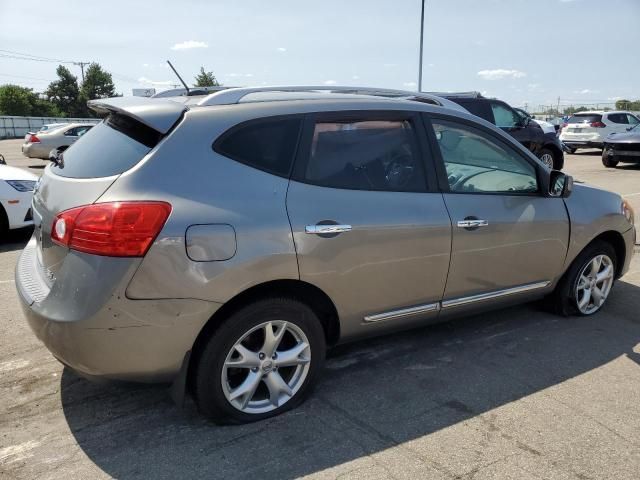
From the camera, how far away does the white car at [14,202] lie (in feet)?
22.3

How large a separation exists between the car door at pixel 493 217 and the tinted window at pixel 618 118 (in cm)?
2013

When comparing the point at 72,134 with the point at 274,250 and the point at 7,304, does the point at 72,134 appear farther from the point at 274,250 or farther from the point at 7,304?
the point at 274,250

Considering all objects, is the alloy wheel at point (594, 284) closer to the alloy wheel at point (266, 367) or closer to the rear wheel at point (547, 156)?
the alloy wheel at point (266, 367)

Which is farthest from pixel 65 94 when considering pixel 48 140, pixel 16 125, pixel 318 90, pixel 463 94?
pixel 318 90

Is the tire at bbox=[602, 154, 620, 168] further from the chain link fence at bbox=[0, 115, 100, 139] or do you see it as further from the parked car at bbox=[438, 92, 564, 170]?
the chain link fence at bbox=[0, 115, 100, 139]

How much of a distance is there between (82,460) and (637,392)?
10.4 feet

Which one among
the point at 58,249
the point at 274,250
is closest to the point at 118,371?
the point at 58,249

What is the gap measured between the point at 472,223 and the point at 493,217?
0.74ft

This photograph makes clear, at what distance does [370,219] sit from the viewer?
3.12 metres

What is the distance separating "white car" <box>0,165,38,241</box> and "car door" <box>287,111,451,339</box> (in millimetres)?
5077

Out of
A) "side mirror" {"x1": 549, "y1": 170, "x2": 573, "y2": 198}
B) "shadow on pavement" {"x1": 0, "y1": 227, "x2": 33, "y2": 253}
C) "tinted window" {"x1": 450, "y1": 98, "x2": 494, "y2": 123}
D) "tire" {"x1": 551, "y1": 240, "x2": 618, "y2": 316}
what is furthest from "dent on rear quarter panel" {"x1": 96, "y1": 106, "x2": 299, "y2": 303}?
"tinted window" {"x1": 450, "y1": 98, "x2": 494, "y2": 123}

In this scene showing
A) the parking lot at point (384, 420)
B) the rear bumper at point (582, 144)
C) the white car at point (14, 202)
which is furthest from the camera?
the rear bumper at point (582, 144)

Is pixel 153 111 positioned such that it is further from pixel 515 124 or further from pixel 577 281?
pixel 515 124

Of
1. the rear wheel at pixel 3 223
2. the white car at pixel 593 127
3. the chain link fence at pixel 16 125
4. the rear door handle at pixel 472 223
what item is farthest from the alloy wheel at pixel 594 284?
the chain link fence at pixel 16 125
